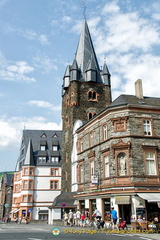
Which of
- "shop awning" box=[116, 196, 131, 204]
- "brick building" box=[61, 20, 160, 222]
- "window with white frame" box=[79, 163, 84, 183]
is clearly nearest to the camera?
"shop awning" box=[116, 196, 131, 204]

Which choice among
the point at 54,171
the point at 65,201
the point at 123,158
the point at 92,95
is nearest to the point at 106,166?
the point at 123,158

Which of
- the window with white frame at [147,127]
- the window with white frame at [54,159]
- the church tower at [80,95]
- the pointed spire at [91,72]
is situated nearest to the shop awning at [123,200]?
the window with white frame at [147,127]

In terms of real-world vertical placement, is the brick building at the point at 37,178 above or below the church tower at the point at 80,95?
below

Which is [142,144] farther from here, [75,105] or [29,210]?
[29,210]

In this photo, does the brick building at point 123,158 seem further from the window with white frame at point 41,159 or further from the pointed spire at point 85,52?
the window with white frame at point 41,159

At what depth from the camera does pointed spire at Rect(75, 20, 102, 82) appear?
52.4 meters

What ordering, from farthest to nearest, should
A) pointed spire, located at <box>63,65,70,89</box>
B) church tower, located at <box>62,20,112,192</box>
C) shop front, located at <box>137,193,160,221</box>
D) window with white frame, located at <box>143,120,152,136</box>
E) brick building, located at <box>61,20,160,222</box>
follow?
pointed spire, located at <box>63,65,70,89</box> < church tower, located at <box>62,20,112,192</box> < window with white frame, located at <box>143,120,152,136</box> < brick building, located at <box>61,20,160,222</box> < shop front, located at <box>137,193,160,221</box>

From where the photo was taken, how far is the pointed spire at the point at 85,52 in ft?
172

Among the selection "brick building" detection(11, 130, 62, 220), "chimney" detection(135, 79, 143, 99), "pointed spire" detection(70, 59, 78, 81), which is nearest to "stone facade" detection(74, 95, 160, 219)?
"chimney" detection(135, 79, 143, 99)

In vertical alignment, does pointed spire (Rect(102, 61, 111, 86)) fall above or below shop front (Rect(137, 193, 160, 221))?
above

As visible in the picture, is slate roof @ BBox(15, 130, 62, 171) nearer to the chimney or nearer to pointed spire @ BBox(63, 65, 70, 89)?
pointed spire @ BBox(63, 65, 70, 89)

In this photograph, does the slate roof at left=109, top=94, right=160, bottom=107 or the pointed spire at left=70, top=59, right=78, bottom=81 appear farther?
the pointed spire at left=70, top=59, right=78, bottom=81

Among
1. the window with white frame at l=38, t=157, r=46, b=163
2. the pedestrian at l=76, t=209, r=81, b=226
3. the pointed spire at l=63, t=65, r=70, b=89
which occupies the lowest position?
the pedestrian at l=76, t=209, r=81, b=226

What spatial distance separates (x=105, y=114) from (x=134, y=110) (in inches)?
124
